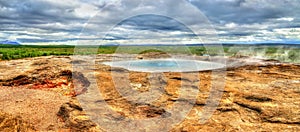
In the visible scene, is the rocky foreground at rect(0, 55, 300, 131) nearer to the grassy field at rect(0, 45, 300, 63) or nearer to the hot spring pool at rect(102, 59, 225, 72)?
the hot spring pool at rect(102, 59, 225, 72)

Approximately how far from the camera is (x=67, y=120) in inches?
223

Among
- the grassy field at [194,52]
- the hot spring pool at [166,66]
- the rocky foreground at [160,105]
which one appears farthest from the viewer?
the grassy field at [194,52]

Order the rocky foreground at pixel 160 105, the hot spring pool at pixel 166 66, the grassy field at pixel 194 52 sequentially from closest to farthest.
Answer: the rocky foreground at pixel 160 105
the hot spring pool at pixel 166 66
the grassy field at pixel 194 52

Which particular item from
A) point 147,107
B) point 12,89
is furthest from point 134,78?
point 12,89

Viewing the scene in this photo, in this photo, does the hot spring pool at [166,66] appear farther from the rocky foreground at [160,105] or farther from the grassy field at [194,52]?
the grassy field at [194,52]

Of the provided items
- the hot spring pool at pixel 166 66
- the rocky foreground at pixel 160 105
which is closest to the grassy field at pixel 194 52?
the hot spring pool at pixel 166 66

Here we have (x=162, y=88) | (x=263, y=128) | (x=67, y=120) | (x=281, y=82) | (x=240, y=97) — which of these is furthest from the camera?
(x=281, y=82)

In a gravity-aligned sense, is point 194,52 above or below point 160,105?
above

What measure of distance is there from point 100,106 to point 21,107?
8.28 feet

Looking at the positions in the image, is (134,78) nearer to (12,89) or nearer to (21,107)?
(21,107)

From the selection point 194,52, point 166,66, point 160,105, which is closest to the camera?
point 160,105

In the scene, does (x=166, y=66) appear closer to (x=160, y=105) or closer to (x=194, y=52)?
(x=160, y=105)

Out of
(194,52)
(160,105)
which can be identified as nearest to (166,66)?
(160,105)

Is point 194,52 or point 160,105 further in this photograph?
point 194,52
